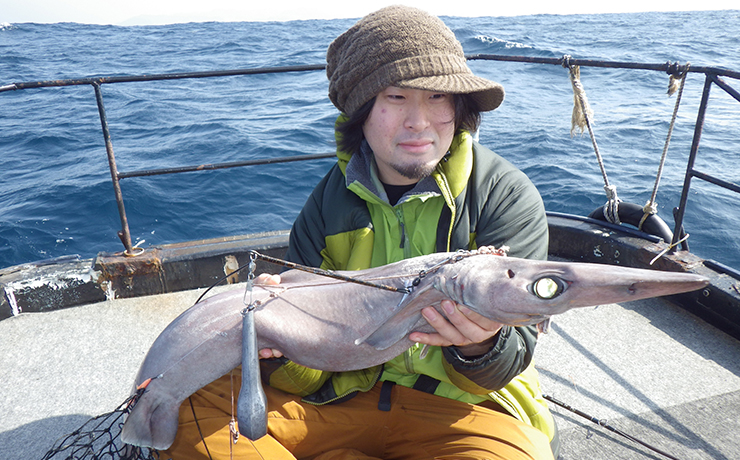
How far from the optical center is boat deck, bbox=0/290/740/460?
247 centimetres

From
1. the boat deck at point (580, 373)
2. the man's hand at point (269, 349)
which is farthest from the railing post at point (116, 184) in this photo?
the man's hand at point (269, 349)

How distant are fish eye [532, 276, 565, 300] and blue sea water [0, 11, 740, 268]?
5.50 feet

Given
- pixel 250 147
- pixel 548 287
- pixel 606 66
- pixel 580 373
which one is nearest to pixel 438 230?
pixel 548 287

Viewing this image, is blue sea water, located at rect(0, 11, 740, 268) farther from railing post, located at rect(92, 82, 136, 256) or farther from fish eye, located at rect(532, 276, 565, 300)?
fish eye, located at rect(532, 276, 565, 300)

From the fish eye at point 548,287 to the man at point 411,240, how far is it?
0.36m

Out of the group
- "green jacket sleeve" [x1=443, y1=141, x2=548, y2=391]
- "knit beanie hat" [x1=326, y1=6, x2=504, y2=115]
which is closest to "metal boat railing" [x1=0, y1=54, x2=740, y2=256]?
"green jacket sleeve" [x1=443, y1=141, x2=548, y2=391]

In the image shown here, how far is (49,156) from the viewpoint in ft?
30.0

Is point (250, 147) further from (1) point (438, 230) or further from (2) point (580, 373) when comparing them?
(1) point (438, 230)

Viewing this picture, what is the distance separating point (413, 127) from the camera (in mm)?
2082

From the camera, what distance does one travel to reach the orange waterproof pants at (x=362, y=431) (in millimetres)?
1915

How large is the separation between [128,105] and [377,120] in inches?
462

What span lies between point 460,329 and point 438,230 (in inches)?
20.2

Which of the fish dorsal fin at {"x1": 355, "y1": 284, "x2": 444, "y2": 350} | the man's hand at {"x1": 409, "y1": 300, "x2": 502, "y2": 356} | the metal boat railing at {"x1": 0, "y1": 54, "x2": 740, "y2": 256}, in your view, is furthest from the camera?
the metal boat railing at {"x1": 0, "y1": 54, "x2": 740, "y2": 256}

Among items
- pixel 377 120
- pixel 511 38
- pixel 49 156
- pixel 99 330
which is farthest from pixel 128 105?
pixel 511 38
